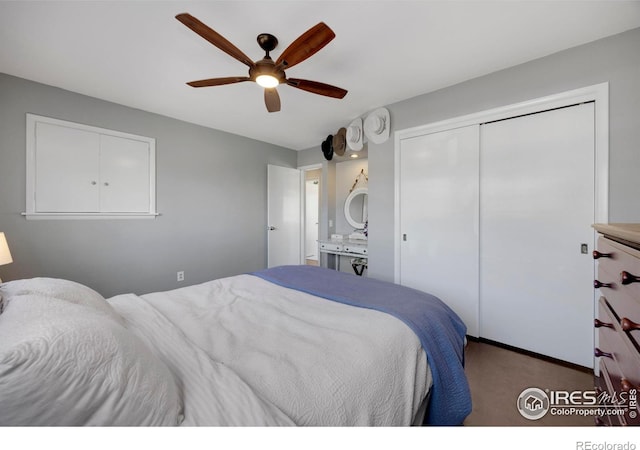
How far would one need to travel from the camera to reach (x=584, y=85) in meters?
1.88

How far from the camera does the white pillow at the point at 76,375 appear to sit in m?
0.49

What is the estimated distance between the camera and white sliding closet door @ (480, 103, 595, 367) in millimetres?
1919

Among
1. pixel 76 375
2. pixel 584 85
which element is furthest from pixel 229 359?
pixel 584 85

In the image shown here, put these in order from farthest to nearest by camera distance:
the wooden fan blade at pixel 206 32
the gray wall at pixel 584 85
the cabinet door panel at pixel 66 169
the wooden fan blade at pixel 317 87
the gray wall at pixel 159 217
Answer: the cabinet door panel at pixel 66 169
the gray wall at pixel 159 217
the wooden fan blade at pixel 317 87
the gray wall at pixel 584 85
the wooden fan blade at pixel 206 32

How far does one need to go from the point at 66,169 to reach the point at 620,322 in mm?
3954

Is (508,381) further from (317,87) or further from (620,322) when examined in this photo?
(317,87)

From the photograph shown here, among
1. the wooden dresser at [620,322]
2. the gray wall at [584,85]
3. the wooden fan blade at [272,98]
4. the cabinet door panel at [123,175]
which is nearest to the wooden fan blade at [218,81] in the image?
the wooden fan blade at [272,98]

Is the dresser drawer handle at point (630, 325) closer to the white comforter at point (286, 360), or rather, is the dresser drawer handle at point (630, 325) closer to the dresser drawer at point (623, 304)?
the dresser drawer at point (623, 304)

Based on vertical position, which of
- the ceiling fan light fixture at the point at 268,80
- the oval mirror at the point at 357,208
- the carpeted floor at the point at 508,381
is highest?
the ceiling fan light fixture at the point at 268,80

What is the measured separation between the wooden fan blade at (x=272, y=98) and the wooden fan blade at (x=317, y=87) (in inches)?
6.9

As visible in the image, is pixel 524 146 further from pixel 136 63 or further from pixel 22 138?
pixel 22 138

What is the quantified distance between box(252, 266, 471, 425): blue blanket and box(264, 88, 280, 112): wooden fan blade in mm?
1437
